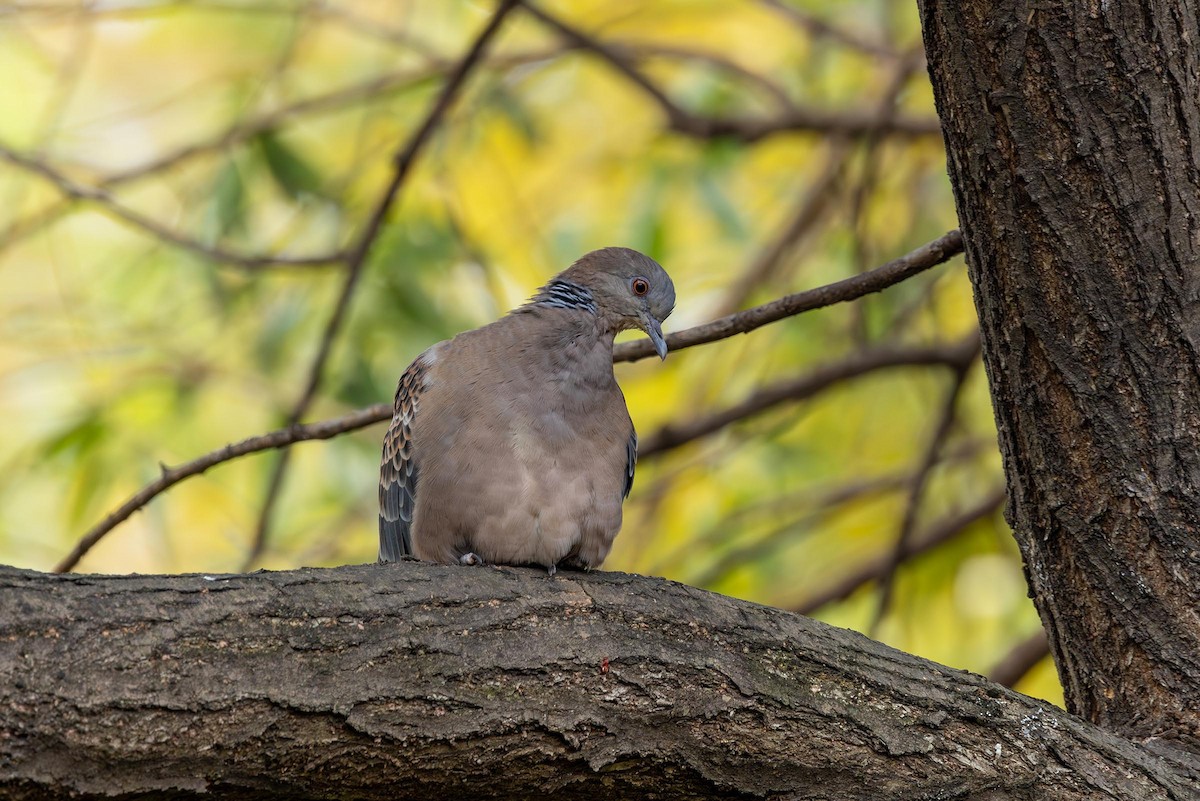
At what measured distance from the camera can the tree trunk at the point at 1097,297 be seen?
2895mm

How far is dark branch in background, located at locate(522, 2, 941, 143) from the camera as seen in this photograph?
6172mm

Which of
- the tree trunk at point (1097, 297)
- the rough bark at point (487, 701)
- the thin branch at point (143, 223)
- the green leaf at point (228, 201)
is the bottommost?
the rough bark at point (487, 701)

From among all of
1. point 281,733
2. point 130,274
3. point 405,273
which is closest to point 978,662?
point 405,273

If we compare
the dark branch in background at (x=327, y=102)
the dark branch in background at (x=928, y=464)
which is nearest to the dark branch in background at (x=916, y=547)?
the dark branch in background at (x=928, y=464)

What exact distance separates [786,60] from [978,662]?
3.38 metres

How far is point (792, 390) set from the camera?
5.57 m

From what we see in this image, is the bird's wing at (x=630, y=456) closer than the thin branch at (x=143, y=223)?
Yes

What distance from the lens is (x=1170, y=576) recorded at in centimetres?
309

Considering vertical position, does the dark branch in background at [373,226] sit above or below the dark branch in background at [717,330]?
above

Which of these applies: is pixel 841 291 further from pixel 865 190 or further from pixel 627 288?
pixel 865 190

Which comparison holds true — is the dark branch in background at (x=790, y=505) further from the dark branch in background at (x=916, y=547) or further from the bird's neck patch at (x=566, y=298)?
the bird's neck patch at (x=566, y=298)

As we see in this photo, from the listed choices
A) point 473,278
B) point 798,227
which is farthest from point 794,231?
point 473,278

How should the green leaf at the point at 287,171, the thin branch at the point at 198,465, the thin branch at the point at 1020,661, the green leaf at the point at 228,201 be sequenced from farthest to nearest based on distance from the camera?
the green leaf at the point at 287,171, the green leaf at the point at 228,201, the thin branch at the point at 1020,661, the thin branch at the point at 198,465

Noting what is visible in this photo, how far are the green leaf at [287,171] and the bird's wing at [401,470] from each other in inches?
78.1
